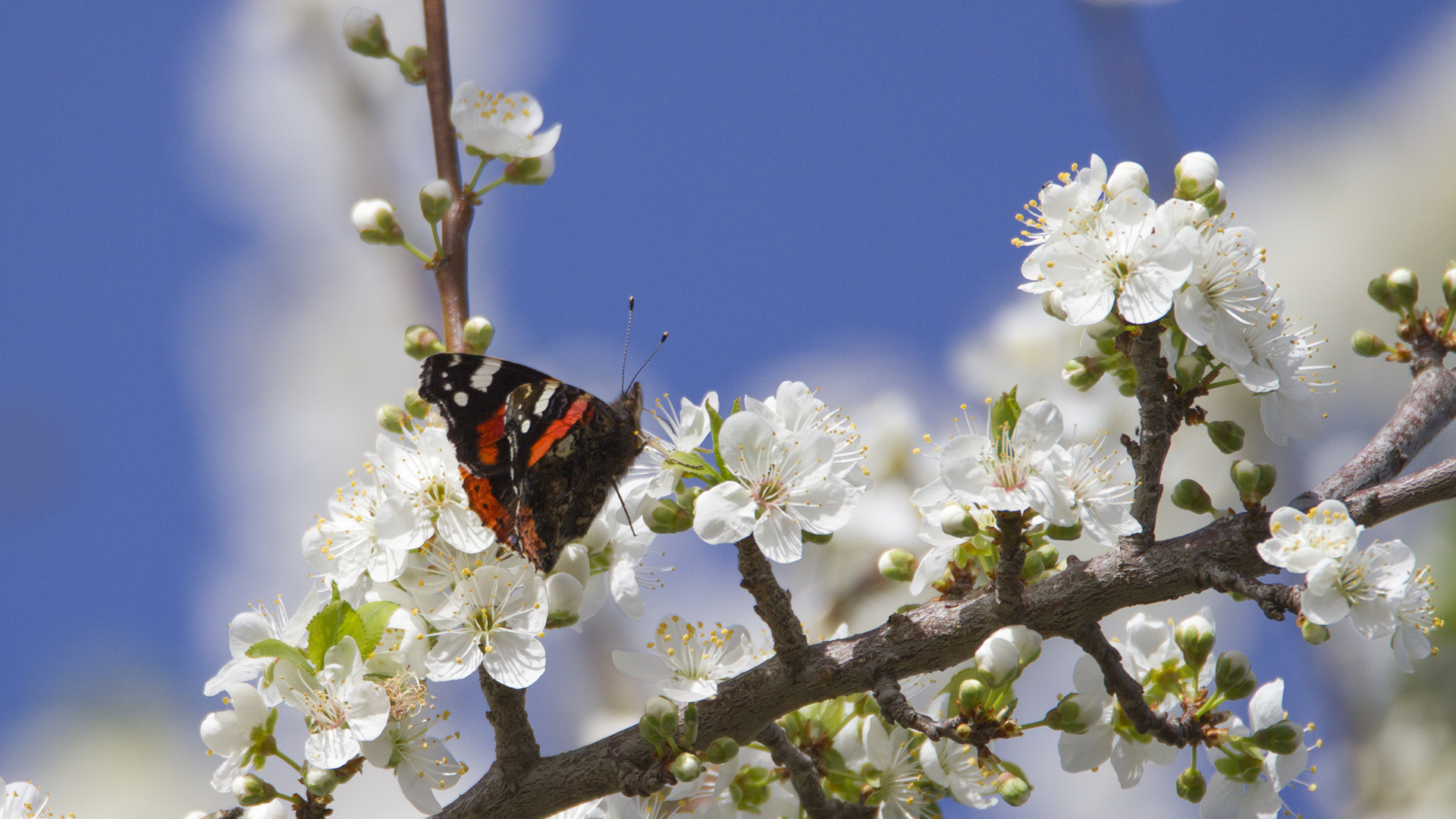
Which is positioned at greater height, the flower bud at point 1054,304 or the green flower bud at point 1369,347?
the flower bud at point 1054,304

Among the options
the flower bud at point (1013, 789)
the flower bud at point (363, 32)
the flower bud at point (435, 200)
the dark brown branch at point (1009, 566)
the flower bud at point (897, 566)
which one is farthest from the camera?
the flower bud at point (363, 32)

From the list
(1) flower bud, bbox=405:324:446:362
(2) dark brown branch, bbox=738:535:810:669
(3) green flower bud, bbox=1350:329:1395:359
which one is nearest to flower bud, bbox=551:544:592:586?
(2) dark brown branch, bbox=738:535:810:669

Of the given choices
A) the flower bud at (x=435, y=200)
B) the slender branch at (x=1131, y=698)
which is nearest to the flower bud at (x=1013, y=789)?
the slender branch at (x=1131, y=698)

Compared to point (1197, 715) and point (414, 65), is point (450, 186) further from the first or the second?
point (1197, 715)

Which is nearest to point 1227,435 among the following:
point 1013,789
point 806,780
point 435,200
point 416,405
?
point 1013,789

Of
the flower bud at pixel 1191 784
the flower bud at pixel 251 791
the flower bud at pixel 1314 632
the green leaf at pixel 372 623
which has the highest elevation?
the green leaf at pixel 372 623

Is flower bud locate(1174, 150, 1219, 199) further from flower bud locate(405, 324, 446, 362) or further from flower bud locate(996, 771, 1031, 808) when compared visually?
flower bud locate(405, 324, 446, 362)

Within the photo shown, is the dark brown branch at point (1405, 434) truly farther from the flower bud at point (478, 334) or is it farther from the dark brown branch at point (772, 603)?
the flower bud at point (478, 334)

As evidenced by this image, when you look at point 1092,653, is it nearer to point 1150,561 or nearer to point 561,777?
point 1150,561
